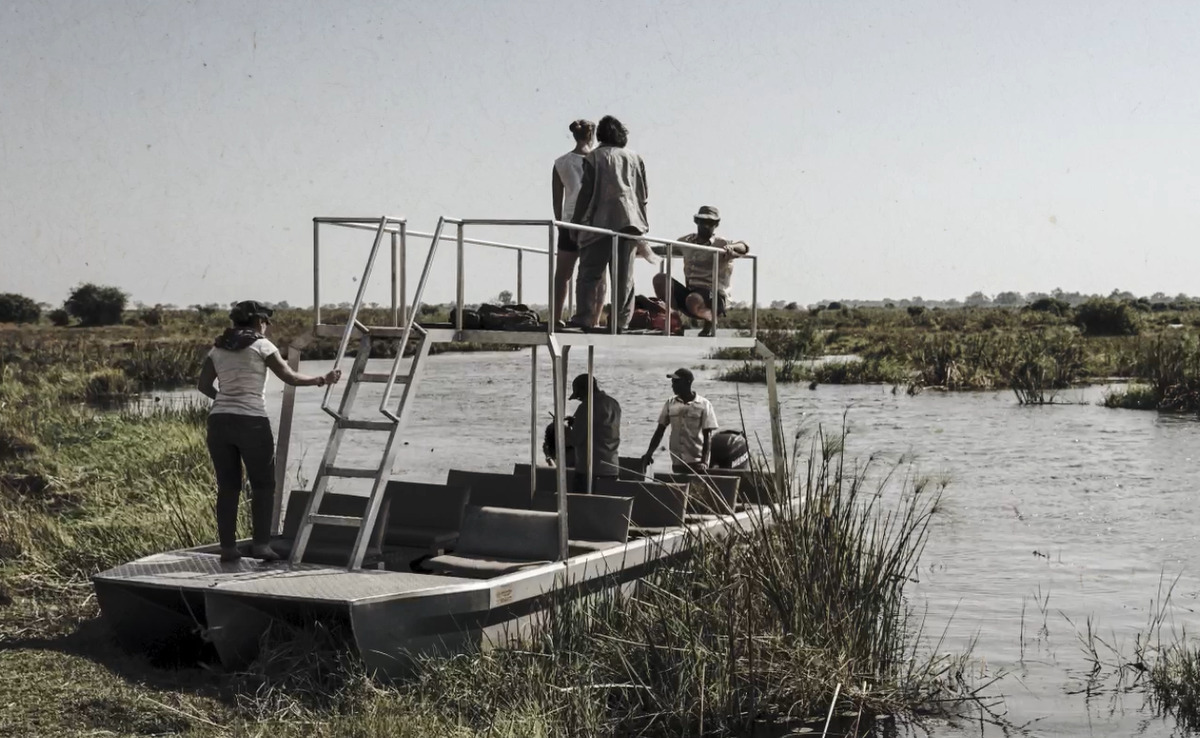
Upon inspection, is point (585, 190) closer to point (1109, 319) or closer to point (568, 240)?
point (568, 240)

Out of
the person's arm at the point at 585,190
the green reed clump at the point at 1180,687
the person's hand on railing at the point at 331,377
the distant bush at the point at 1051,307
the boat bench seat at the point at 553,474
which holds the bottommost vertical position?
the green reed clump at the point at 1180,687

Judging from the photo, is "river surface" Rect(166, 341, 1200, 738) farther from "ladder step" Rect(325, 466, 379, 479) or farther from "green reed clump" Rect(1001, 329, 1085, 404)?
"ladder step" Rect(325, 466, 379, 479)

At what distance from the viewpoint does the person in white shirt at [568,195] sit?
35.8 ft

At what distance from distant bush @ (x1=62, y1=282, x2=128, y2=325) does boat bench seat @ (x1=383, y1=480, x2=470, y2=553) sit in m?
70.6

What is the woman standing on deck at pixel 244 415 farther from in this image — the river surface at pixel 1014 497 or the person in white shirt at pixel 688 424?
the person in white shirt at pixel 688 424

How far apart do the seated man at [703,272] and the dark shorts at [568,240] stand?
3.53 feet

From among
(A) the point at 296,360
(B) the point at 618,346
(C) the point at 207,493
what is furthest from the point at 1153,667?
(C) the point at 207,493

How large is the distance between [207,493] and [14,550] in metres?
2.10

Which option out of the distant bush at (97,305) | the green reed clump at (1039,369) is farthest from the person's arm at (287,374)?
the distant bush at (97,305)

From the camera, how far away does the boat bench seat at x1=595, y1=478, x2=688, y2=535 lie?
10.9m

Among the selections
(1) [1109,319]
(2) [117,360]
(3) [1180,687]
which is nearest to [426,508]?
(3) [1180,687]

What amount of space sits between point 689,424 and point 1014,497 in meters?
10.3

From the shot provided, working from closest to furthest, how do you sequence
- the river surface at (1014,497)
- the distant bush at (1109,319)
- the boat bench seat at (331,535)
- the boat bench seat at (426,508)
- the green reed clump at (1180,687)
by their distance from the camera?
the green reed clump at (1180,687), the boat bench seat at (331,535), the boat bench seat at (426,508), the river surface at (1014,497), the distant bush at (1109,319)

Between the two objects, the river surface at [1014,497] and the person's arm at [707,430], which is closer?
the river surface at [1014,497]
